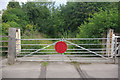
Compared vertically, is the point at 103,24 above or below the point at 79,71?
above

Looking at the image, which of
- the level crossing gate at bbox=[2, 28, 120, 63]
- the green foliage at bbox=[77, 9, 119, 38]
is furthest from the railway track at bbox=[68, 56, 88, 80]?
the green foliage at bbox=[77, 9, 119, 38]

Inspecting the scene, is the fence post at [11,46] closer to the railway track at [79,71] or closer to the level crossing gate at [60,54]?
the level crossing gate at [60,54]

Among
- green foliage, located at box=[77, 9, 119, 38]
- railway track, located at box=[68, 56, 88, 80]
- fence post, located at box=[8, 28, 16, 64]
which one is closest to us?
railway track, located at box=[68, 56, 88, 80]

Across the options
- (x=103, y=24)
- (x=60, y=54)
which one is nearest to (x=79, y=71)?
(x=60, y=54)

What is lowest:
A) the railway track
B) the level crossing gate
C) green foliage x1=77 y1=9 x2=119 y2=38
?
the railway track

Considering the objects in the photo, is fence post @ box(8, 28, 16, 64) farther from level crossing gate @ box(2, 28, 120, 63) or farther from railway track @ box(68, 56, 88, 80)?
railway track @ box(68, 56, 88, 80)

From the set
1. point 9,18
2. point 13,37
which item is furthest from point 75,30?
point 13,37

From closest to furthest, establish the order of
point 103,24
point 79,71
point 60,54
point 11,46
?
point 79,71 → point 11,46 → point 60,54 → point 103,24

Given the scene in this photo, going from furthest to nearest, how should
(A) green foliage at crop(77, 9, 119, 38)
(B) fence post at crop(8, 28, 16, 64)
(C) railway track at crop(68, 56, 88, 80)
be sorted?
(A) green foliage at crop(77, 9, 119, 38) < (B) fence post at crop(8, 28, 16, 64) < (C) railway track at crop(68, 56, 88, 80)

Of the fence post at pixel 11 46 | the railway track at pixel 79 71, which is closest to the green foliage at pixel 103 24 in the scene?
the railway track at pixel 79 71

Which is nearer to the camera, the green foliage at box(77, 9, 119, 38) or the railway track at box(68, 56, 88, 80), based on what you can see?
the railway track at box(68, 56, 88, 80)

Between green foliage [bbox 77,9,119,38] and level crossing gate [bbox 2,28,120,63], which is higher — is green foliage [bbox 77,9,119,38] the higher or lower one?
the higher one

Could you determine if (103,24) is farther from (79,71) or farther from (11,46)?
(11,46)

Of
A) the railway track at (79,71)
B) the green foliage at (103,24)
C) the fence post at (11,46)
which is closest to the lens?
the railway track at (79,71)
